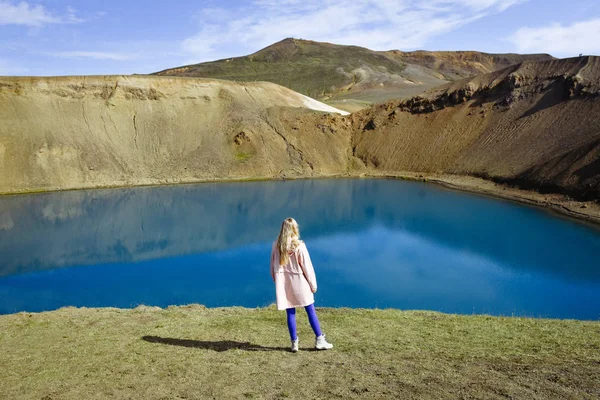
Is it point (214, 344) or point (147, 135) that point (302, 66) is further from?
point (214, 344)

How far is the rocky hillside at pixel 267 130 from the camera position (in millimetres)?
43719

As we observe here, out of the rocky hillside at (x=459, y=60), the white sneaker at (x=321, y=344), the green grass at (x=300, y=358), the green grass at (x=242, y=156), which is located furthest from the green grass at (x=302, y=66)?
the white sneaker at (x=321, y=344)

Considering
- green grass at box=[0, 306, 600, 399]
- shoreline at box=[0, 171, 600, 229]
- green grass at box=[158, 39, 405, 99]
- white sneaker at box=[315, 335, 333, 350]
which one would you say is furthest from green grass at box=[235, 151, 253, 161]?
green grass at box=[158, 39, 405, 99]

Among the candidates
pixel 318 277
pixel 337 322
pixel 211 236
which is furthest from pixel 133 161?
pixel 337 322

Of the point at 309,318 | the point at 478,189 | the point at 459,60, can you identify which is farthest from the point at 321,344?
the point at 459,60

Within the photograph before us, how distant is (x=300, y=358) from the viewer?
7.71 metres

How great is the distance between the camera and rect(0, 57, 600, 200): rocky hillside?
43719mm

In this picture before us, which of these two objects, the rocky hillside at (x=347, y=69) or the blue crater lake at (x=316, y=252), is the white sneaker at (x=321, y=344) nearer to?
the blue crater lake at (x=316, y=252)

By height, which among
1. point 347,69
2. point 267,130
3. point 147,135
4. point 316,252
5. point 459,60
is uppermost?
point 459,60

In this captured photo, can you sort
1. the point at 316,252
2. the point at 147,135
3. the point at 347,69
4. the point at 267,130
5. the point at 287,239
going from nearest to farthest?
the point at 287,239
the point at 316,252
the point at 147,135
the point at 267,130
the point at 347,69

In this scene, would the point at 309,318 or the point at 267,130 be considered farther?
the point at 267,130

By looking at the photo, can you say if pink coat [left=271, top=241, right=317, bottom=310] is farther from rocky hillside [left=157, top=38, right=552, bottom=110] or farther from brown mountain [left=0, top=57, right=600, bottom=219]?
rocky hillside [left=157, top=38, right=552, bottom=110]

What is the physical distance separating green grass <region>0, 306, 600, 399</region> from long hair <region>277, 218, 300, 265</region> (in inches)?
64.5

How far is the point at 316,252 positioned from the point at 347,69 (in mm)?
110617
